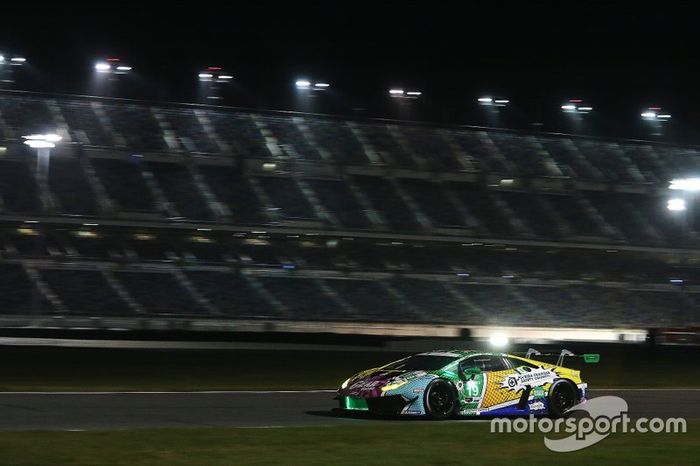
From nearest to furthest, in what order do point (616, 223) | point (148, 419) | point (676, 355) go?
point (148, 419) → point (676, 355) → point (616, 223)

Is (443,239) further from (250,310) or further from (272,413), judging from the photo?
(272,413)

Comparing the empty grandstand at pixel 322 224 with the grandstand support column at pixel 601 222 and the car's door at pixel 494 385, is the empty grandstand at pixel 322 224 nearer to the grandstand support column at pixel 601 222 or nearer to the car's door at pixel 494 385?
the grandstand support column at pixel 601 222

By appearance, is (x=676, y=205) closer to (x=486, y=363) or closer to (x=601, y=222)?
(x=601, y=222)

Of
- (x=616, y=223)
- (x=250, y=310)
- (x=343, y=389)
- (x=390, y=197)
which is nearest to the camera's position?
(x=343, y=389)

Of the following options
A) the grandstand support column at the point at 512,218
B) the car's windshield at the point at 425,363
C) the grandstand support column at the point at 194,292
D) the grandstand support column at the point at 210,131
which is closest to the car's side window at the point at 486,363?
the car's windshield at the point at 425,363

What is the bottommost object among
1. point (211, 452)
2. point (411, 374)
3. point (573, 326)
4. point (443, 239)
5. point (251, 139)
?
point (211, 452)

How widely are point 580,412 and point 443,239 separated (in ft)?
117

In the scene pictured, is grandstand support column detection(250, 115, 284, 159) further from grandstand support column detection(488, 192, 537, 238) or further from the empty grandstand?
grandstand support column detection(488, 192, 537, 238)

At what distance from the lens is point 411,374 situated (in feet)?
45.3

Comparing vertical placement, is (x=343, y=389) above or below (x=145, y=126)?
below

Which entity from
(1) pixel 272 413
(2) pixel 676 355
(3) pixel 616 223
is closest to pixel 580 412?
(1) pixel 272 413

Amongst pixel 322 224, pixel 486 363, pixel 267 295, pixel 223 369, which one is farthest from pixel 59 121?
pixel 486 363

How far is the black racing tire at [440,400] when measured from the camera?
1371 centimetres

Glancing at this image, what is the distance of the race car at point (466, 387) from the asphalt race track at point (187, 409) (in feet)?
1.42
